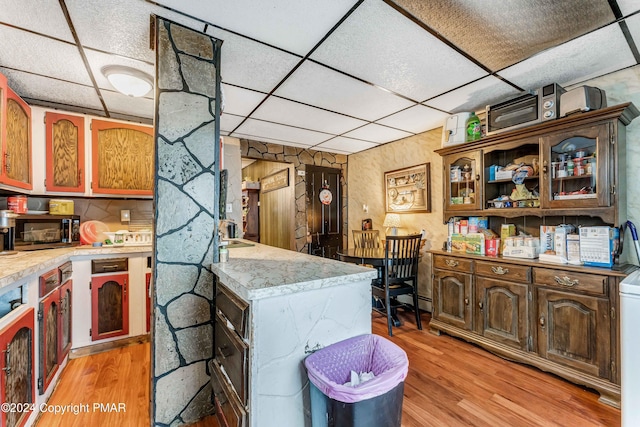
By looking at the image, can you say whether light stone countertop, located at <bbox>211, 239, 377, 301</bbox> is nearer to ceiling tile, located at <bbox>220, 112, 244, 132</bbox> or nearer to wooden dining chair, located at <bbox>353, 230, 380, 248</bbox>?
ceiling tile, located at <bbox>220, 112, 244, 132</bbox>

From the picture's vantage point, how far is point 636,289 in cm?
154

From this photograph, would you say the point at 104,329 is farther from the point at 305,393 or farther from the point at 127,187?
the point at 305,393

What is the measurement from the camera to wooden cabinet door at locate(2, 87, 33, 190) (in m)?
2.02

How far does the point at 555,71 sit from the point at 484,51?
0.76 m

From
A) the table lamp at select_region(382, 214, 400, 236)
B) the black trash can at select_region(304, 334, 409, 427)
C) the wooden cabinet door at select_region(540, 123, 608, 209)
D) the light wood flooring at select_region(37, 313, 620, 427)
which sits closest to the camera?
the black trash can at select_region(304, 334, 409, 427)

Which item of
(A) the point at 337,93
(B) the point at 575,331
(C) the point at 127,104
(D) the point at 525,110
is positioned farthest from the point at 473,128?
(C) the point at 127,104

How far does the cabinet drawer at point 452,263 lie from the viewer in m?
2.67

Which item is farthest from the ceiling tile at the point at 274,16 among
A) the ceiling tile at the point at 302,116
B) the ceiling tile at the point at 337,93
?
the ceiling tile at the point at 302,116

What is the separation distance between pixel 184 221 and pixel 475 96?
269cm

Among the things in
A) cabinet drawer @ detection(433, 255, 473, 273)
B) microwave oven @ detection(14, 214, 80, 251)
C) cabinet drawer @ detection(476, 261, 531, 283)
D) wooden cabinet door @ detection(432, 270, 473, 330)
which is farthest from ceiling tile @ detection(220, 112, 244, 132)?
cabinet drawer @ detection(476, 261, 531, 283)

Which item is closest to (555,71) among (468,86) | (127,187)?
(468,86)

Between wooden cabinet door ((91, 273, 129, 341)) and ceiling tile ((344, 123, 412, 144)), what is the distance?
307cm

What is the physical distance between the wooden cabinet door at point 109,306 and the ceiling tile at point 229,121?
6.26 feet

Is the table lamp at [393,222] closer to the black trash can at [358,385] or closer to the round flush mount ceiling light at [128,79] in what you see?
the black trash can at [358,385]
